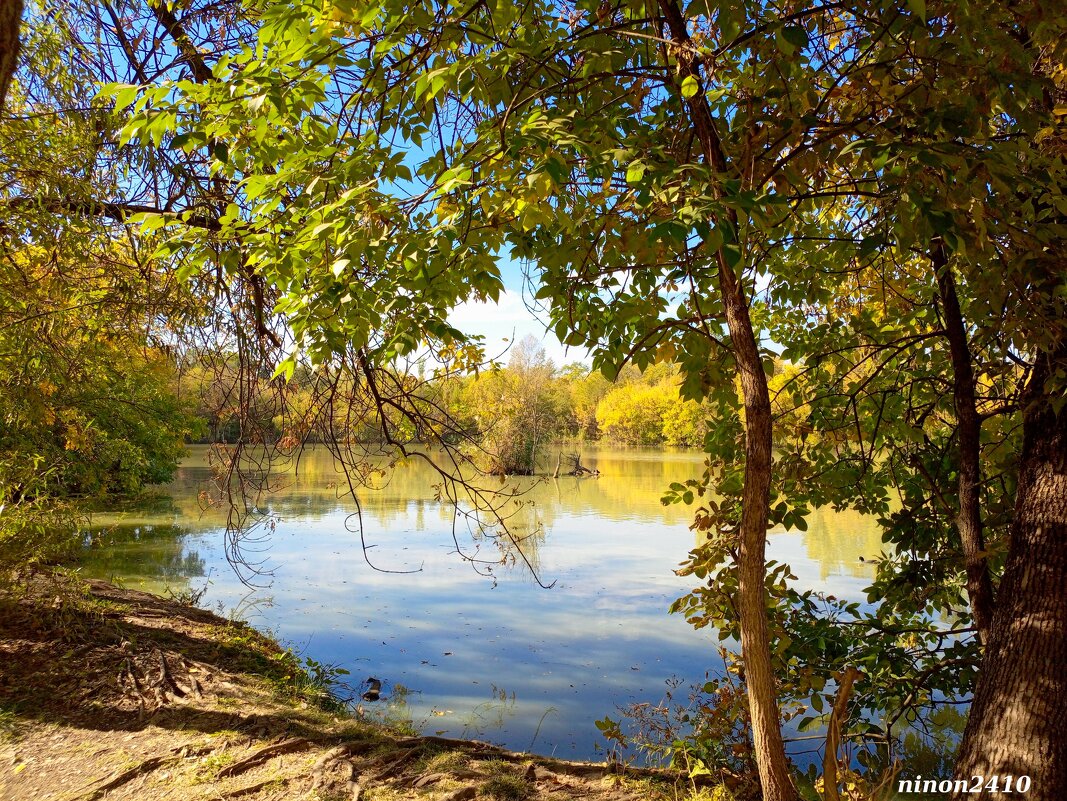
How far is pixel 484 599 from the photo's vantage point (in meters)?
7.98

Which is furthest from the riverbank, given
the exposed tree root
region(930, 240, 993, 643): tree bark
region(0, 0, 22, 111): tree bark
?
region(0, 0, 22, 111): tree bark

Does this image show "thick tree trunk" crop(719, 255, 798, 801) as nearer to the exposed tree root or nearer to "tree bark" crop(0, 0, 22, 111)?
"tree bark" crop(0, 0, 22, 111)

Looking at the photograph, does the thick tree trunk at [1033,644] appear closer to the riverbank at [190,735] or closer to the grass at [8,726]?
the riverbank at [190,735]

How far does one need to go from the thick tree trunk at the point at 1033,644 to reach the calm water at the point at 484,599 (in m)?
2.66

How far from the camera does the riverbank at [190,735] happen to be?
127 inches

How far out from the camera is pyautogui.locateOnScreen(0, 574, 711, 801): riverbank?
3.22m

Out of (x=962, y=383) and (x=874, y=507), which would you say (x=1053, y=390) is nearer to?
(x=962, y=383)

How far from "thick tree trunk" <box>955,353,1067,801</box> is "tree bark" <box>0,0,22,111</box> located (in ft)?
9.43

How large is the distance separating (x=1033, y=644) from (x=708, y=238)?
6.62 feet

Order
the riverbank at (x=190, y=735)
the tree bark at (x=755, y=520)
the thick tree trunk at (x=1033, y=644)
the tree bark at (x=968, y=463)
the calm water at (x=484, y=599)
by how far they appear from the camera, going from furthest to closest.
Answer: the calm water at (x=484, y=599) < the riverbank at (x=190, y=735) < the tree bark at (x=968, y=463) < the thick tree trunk at (x=1033, y=644) < the tree bark at (x=755, y=520)

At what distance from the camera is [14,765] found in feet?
10.9

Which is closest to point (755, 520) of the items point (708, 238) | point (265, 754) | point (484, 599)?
point (708, 238)

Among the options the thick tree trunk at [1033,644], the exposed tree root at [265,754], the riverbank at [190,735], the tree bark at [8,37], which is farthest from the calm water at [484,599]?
the tree bark at [8,37]

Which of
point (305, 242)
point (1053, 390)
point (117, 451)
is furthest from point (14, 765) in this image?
point (117, 451)
